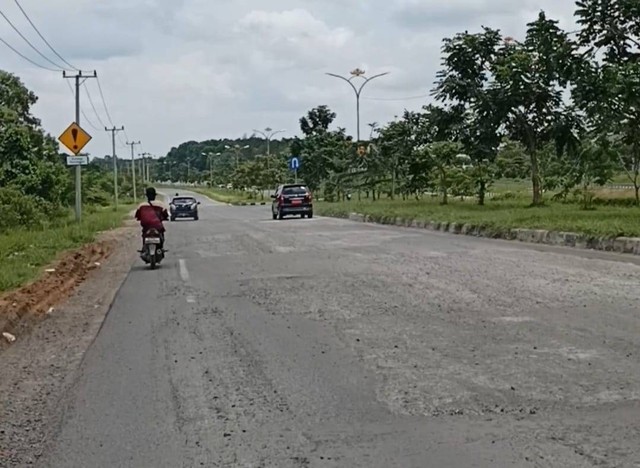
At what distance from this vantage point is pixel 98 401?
6809 mm

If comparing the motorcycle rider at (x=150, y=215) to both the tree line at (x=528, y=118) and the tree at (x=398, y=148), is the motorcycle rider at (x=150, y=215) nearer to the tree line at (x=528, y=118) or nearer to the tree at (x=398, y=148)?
the tree line at (x=528, y=118)

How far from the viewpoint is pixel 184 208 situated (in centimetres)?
4712

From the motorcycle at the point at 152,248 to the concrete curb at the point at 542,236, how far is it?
31.4 ft

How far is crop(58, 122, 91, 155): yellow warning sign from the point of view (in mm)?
30875

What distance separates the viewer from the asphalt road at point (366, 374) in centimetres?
543

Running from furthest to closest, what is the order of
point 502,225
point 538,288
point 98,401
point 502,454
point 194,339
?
point 502,225 → point 538,288 → point 194,339 → point 98,401 → point 502,454

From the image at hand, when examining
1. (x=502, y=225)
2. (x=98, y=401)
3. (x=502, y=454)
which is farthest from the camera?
(x=502, y=225)

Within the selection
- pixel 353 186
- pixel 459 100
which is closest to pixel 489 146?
pixel 459 100

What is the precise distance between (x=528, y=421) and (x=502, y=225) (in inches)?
767

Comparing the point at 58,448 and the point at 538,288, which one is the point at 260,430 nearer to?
the point at 58,448

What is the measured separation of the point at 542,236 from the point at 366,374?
15939mm

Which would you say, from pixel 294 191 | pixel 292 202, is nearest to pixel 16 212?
pixel 292 202

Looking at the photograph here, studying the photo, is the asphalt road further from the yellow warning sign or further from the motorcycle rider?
the yellow warning sign

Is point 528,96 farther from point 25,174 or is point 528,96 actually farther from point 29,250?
point 25,174
